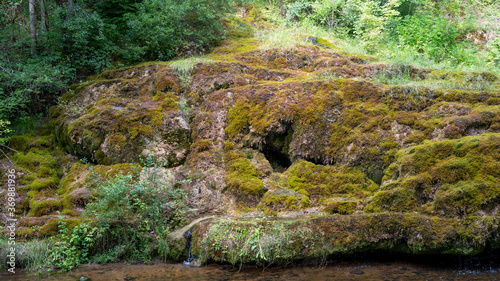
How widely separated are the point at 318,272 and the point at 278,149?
12.0 feet

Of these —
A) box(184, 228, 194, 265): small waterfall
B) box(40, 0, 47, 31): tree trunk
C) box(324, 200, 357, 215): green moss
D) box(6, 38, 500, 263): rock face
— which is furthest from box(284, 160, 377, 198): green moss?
box(40, 0, 47, 31): tree trunk

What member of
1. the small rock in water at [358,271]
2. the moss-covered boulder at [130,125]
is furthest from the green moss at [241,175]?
the small rock in water at [358,271]

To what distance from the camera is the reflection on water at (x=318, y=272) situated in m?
5.11

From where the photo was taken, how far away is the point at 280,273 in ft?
17.7

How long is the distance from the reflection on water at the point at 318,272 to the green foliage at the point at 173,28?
26.3 ft

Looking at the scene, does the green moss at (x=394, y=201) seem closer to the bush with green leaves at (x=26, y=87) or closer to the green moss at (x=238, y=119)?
the green moss at (x=238, y=119)

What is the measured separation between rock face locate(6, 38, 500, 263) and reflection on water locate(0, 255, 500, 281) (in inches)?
10.4

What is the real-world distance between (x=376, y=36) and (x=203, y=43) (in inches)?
269

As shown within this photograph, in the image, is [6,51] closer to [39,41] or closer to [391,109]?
[39,41]

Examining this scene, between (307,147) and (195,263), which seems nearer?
(195,263)

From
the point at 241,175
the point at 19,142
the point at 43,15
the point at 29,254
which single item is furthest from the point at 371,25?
the point at 29,254

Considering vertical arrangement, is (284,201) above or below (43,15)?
below

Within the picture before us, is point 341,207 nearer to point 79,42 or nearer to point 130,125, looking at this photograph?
point 130,125

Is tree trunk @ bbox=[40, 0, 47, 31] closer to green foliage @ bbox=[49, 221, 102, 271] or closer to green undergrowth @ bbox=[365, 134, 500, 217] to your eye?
green foliage @ bbox=[49, 221, 102, 271]
